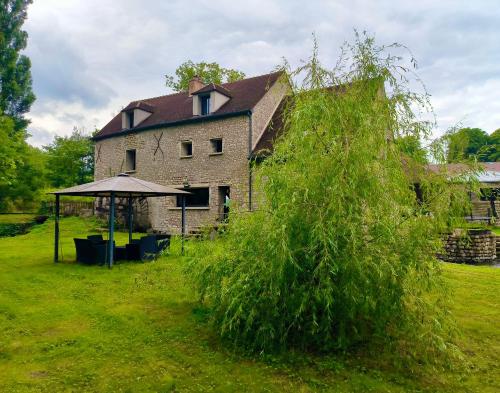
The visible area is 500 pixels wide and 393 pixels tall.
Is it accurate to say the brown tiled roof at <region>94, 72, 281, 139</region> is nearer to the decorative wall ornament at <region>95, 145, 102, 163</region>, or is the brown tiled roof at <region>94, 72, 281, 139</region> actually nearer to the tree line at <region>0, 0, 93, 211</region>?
the decorative wall ornament at <region>95, 145, 102, 163</region>

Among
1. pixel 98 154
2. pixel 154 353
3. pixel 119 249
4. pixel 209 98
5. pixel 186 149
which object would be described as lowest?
pixel 154 353

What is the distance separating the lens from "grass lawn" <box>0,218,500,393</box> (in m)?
3.49

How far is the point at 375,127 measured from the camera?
14.0ft

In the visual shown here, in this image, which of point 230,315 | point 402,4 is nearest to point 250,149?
point 402,4

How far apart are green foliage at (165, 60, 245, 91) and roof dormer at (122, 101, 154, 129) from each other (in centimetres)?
785

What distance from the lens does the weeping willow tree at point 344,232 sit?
3.75 meters

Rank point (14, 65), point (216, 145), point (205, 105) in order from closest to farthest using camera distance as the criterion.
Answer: point (216, 145) < point (205, 105) < point (14, 65)

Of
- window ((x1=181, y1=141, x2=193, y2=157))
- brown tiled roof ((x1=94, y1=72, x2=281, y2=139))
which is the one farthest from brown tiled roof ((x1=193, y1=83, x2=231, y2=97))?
window ((x1=181, y1=141, x2=193, y2=157))

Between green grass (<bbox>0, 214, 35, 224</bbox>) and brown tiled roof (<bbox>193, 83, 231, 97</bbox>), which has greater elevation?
brown tiled roof (<bbox>193, 83, 231, 97</bbox>)

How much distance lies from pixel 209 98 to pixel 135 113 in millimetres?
4864

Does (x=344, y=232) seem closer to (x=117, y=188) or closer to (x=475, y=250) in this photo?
(x=117, y=188)

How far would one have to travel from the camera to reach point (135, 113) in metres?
19.8

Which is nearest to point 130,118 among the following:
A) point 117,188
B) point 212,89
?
point 212,89

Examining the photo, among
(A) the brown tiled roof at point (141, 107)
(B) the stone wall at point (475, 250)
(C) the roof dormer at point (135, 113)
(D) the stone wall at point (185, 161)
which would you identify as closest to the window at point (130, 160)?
(D) the stone wall at point (185, 161)
